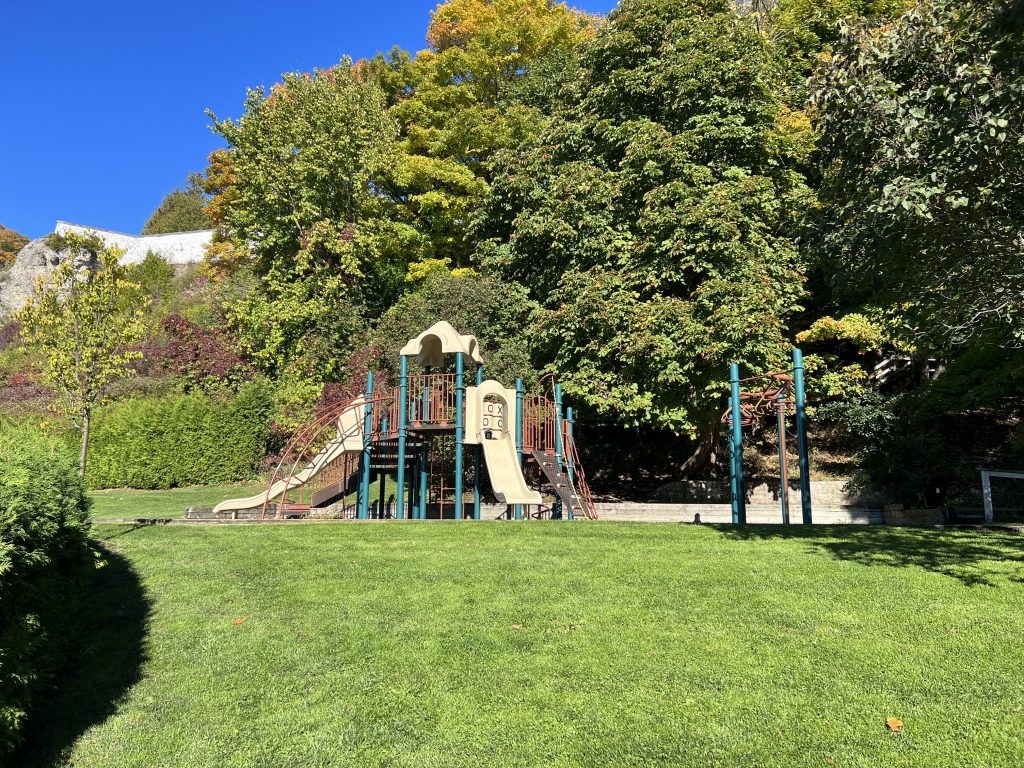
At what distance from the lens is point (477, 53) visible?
2575cm

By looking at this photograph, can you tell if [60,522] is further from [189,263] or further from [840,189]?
[189,263]

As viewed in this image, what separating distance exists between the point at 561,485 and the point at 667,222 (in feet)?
24.0

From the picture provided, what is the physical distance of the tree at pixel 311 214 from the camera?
946 inches

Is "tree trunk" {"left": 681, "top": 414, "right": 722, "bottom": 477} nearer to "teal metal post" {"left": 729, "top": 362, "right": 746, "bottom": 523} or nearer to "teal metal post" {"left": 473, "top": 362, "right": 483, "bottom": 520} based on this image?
"teal metal post" {"left": 729, "top": 362, "right": 746, "bottom": 523}

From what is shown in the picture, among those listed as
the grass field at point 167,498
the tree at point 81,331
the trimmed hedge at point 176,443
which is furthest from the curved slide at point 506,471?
the trimmed hedge at point 176,443

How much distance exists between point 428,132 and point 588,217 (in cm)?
1018

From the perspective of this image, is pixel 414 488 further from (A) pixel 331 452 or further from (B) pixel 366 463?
(A) pixel 331 452

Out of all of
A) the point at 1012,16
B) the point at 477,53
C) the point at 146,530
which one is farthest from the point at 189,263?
the point at 1012,16

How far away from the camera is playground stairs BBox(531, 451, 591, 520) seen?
44.8 ft

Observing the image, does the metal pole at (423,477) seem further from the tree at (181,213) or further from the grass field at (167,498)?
the tree at (181,213)

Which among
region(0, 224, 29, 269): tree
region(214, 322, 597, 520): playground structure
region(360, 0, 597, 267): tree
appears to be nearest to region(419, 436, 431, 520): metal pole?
region(214, 322, 597, 520): playground structure

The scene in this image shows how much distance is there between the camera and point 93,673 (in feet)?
15.5

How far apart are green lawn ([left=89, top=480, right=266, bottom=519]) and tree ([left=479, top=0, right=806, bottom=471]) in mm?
10171

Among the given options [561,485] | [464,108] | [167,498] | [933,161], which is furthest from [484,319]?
[933,161]
